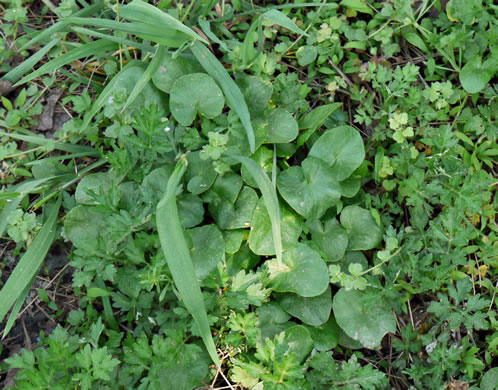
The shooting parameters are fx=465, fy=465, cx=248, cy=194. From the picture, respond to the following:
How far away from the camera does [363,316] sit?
188 centimetres

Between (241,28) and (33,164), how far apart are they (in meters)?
1.20

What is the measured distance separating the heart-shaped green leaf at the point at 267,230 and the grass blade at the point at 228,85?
0.28 m

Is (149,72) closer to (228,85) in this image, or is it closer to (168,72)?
(168,72)

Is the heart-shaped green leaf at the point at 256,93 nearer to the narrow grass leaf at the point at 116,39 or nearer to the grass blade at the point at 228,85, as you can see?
the grass blade at the point at 228,85

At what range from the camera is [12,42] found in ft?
7.85

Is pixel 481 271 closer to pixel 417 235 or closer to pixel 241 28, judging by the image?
pixel 417 235

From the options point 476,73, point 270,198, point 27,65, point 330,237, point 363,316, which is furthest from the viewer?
point 27,65

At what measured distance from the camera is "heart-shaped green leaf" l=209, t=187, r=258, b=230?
6.35 feet

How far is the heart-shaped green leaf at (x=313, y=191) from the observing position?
192cm

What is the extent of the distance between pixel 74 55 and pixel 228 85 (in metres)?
0.68

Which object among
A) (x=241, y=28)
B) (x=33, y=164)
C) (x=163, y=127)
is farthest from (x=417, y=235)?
(x=33, y=164)

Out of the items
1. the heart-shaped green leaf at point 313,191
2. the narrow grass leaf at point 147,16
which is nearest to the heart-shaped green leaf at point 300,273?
the heart-shaped green leaf at point 313,191

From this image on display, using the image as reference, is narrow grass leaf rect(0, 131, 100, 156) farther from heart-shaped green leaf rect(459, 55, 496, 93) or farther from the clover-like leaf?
heart-shaped green leaf rect(459, 55, 496, 93)

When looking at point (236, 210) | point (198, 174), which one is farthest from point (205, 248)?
point (198, 174)
